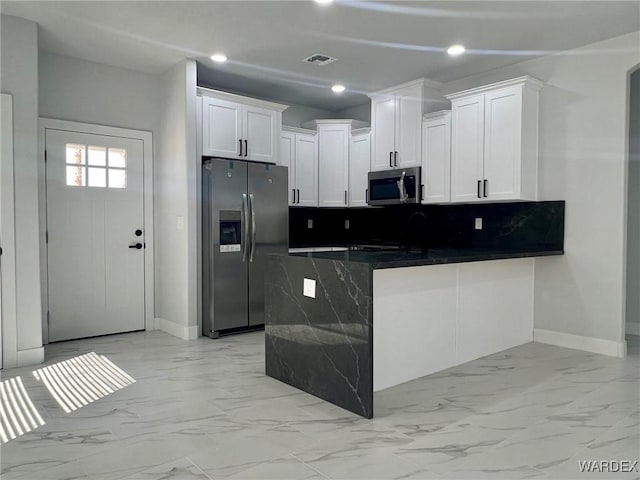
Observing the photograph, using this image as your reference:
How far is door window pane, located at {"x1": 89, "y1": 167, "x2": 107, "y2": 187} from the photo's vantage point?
4.70 meters

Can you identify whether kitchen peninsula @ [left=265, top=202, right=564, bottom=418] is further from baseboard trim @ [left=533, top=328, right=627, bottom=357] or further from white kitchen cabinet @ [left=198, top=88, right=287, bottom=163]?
white kitchen cabinet @ [left=198, top=88, right=287, bottom=163]

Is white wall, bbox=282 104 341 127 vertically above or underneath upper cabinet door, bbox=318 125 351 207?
above

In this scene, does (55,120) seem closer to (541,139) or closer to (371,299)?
(371,299)

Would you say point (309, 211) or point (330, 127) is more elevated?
point (330, 127)

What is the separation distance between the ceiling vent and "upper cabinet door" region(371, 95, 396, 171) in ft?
3.58

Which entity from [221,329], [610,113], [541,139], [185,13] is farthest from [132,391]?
[610,113]

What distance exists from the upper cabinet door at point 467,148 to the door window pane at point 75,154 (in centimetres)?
374

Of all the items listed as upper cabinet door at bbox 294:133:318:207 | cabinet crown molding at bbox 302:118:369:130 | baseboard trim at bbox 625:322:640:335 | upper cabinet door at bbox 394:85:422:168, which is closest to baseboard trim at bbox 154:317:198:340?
upper cabinet door at bbox 294:133:318:207

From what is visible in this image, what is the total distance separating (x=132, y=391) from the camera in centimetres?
318

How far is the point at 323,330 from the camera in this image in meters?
2.98

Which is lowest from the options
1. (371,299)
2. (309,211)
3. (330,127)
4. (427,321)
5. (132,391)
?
(132,391)

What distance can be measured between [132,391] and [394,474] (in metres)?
1.95

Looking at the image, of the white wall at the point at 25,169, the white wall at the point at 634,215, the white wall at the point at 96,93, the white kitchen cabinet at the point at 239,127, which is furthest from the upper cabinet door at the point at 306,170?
the white wall at the point at 634,215

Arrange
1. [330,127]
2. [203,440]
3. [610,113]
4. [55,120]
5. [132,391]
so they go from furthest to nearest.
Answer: [330,127] → [55,120] → [610,113] → [132,391] → [203,440]
